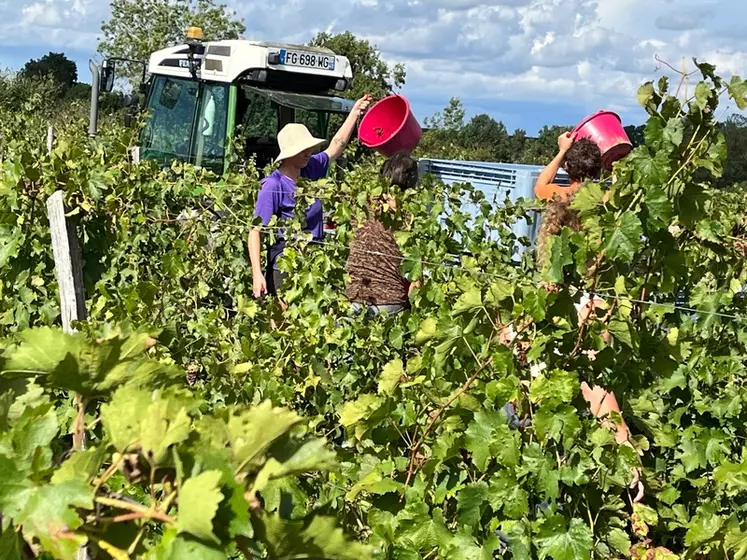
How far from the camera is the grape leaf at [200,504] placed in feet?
2.72

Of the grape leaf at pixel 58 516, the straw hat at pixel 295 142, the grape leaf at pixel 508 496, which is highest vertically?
the straw hat at pixel 295 142

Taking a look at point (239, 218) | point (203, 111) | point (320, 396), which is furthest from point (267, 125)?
point (320, 396)

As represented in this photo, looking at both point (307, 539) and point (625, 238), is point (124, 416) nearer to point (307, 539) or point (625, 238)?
point (307, 539)

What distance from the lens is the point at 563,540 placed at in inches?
78.8

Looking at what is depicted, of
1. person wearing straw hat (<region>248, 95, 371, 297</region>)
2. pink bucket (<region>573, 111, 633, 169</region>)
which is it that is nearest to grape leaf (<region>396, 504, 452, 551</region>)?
person wearing straw hat (<region>248, 95, 371, 297</region>)

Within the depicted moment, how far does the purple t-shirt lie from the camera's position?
14.9 feet

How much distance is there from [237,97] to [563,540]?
8120 mm

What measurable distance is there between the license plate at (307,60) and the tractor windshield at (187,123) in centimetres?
66

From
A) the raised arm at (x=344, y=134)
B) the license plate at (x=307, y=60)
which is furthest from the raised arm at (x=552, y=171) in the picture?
the license plate at (x=307, y=60)

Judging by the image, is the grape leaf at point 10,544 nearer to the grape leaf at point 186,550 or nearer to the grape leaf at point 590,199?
the grape leaf at point 186,550

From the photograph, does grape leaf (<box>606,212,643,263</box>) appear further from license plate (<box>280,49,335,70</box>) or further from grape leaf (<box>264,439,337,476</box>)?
license plate (<box>280,49,335,70</box>)

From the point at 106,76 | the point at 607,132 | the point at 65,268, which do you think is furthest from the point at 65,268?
the point at 106,76

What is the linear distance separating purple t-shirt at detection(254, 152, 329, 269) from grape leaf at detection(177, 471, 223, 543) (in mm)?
3618

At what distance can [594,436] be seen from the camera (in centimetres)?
206
